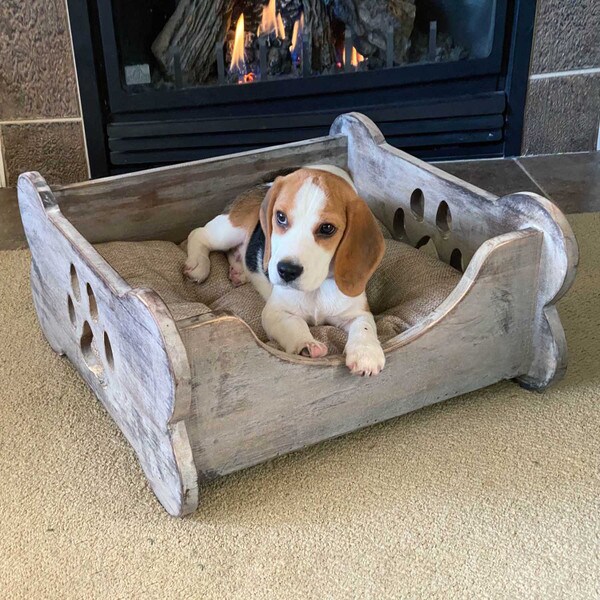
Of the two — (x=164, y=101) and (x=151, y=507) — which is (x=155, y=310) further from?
(x=164, y=101)

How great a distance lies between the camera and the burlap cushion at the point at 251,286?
5.34 ft

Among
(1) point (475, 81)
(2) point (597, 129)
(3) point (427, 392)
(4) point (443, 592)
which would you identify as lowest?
(4) point (443, 592)

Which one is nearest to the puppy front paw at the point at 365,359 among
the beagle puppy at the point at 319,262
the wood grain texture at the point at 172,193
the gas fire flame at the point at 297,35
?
the beagle puppy at the point at 319,262

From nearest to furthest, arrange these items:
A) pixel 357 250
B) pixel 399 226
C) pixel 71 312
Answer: pixel 357 250 < pixel 71 312 < pixel 399 226

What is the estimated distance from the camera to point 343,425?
1479mm

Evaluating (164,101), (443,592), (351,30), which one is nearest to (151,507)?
(443,592)

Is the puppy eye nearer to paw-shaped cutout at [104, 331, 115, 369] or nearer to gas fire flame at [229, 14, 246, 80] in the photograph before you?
paw-shaped cutout at [104, 331, 115, 369]

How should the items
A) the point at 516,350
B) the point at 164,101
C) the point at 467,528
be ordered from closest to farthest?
the point at 467,528
the point at 516,350
the point at 164,101

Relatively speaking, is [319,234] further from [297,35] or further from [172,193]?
[297,35]

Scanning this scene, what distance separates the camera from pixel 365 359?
4.65 feet

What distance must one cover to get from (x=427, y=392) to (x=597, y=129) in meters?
1.57

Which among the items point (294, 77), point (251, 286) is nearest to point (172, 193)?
point (251, 286)

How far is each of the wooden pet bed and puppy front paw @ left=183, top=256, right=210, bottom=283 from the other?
5.7 inches

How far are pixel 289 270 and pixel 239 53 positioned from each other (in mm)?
1347
